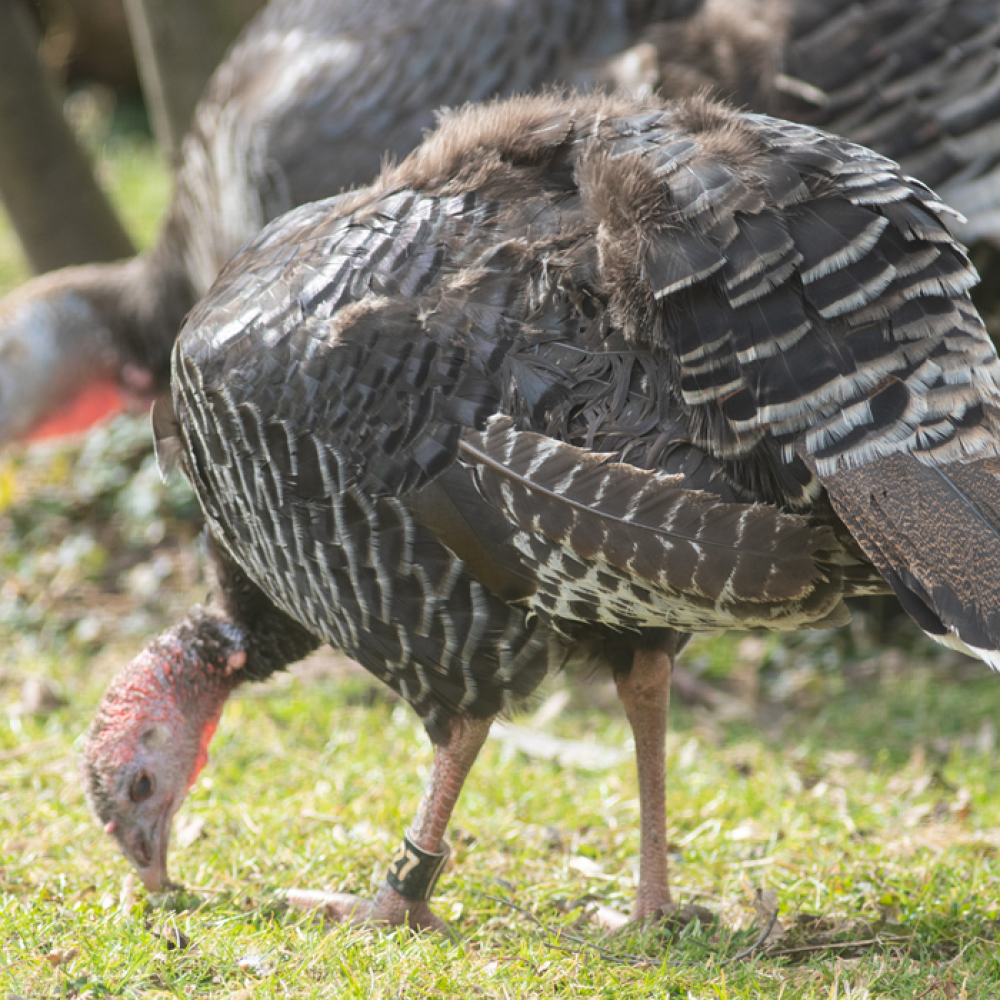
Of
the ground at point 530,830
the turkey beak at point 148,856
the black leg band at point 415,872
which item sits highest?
the turkey beak at point 148,856

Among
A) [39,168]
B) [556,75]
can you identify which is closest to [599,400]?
[556,75]

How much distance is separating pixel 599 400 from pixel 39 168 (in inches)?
209

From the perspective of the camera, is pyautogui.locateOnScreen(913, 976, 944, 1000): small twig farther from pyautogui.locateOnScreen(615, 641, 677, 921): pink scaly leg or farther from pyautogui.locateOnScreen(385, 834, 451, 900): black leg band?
pyautogui.locateOnScreen(385, 834, 451, 900): black leg band

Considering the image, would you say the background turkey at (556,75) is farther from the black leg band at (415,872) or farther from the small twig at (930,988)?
the small twig at (930,988)

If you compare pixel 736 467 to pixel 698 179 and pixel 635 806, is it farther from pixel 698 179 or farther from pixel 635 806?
pixel 635 806

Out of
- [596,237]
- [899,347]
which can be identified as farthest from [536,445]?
[899,347]

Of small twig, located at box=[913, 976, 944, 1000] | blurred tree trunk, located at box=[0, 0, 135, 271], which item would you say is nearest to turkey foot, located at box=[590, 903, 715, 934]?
small twig, located at box=[913, 976, 944, 1000]

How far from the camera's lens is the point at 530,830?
390 cm

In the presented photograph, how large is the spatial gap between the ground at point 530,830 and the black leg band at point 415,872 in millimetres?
136

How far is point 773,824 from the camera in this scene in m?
3.94

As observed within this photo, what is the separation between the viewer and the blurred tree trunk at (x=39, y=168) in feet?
22.8

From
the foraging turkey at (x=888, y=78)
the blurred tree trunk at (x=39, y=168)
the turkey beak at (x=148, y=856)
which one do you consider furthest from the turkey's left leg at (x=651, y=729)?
the blurred tree trunk at (x=39, y=168)

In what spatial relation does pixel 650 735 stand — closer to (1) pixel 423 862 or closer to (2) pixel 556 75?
(1) pixel 423 862

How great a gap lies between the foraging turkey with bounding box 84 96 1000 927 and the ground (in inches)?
10.6
